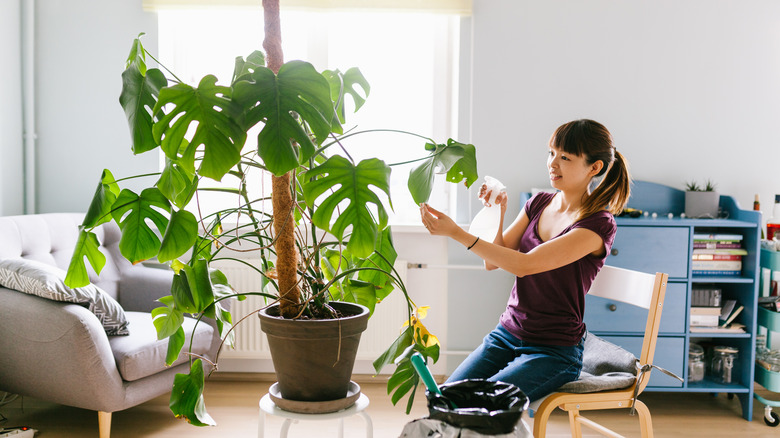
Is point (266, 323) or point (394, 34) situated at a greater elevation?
point (394, 34)

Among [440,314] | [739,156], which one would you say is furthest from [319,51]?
[739,156]

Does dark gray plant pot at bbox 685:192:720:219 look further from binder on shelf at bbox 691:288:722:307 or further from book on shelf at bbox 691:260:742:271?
binder on shelf at bbox 691:288:722:307

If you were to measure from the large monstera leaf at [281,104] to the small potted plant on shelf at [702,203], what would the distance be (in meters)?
2.28

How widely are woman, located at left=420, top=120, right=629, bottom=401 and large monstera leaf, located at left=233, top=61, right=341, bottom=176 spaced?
65cm

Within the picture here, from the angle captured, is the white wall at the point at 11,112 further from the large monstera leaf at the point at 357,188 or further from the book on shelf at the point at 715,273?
the book on shelf at the point at 715,273

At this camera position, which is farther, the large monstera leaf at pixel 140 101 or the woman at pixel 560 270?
the woman at pixel 560 270

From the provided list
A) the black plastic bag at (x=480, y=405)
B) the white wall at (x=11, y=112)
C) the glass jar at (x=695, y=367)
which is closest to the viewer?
the black plastic bag at (x=480, y=405)

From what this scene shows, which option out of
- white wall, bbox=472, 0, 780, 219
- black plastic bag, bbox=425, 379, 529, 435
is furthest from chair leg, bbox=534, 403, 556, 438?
white wall, bbox=472, 0, 780, 219

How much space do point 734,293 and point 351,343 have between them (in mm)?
2291

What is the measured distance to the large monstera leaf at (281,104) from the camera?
1009 millimetres

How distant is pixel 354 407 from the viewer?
117 cm

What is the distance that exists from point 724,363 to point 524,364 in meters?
1.62

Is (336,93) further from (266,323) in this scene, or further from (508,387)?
(508,387)

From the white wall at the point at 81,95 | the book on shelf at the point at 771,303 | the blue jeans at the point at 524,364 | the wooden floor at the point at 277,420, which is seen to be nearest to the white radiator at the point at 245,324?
the wooden floor at the point at 277,420
